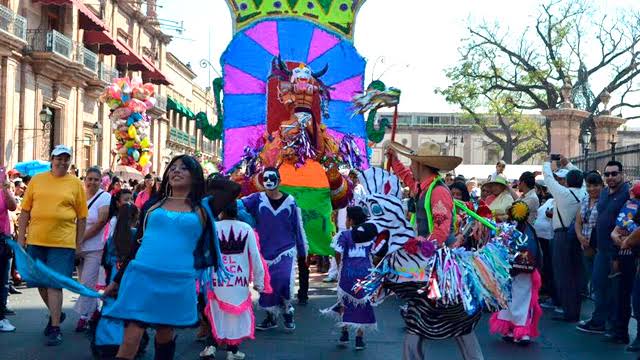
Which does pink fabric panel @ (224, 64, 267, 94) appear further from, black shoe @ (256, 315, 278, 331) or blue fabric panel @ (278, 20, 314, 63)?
black shoe @ (256, 315, 278, 331)

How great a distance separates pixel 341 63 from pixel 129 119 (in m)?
7.85

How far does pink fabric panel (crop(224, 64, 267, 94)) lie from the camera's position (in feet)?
38.4

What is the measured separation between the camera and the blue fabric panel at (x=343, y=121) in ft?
38.9

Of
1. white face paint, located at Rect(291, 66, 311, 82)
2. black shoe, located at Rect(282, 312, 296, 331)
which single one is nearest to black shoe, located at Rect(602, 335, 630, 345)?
black shoe, located at Rect(282, 312, 296, 331)

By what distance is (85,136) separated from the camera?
31.3 m

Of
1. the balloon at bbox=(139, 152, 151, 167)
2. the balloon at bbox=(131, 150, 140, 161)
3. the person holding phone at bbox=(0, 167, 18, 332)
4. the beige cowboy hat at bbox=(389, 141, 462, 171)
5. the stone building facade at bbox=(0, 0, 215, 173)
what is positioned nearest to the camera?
the beige cowboy hat at bbox=(389, 141, 462, 171)

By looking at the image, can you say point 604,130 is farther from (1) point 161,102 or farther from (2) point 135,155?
(1) point 161,102

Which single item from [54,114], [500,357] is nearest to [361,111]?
[500,357]

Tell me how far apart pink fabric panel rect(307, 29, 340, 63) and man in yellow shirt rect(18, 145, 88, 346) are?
16.9 feet

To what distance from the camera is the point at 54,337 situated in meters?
7.30

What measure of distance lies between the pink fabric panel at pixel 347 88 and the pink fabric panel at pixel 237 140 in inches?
47.6

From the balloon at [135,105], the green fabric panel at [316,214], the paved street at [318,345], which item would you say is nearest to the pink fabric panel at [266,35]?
the green fabric panel at [316,214]

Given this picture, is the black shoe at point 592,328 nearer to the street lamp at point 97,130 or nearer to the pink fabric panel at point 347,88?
the pink fabric panel at point 347,88

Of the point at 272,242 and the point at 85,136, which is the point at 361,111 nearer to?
the point at 272,242
